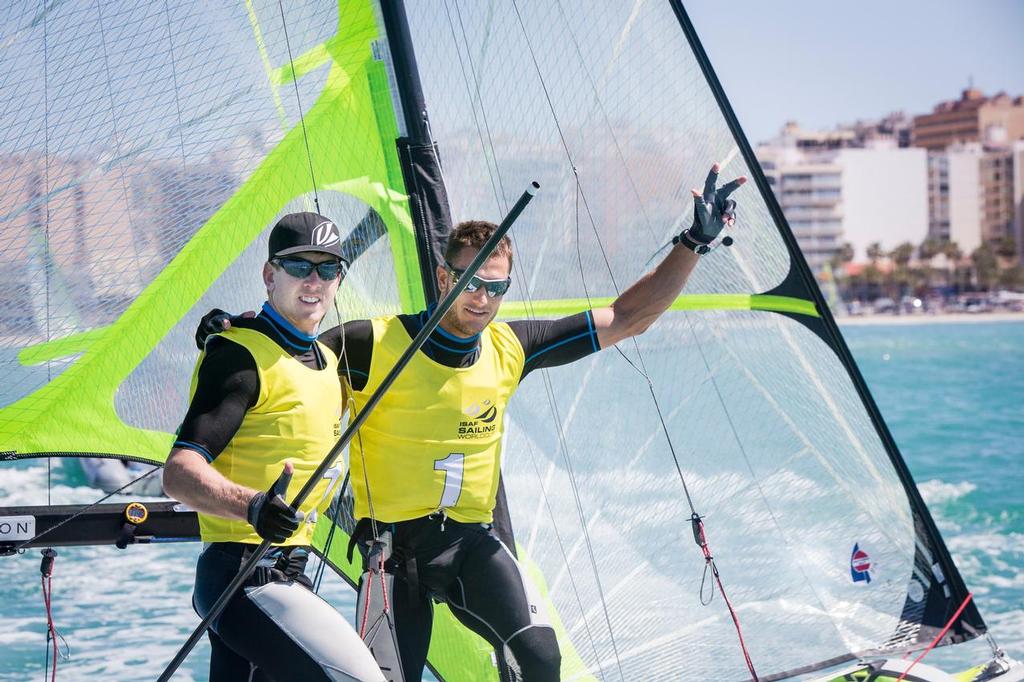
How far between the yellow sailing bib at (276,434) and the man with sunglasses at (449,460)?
0.73 feet

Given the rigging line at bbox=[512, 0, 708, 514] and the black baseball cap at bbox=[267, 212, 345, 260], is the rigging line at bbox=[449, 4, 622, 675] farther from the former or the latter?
the black baseball cap at bbox=[267, 212, 345, 260]

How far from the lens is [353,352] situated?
7.97 feet

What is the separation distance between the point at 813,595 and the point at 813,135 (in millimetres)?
107715

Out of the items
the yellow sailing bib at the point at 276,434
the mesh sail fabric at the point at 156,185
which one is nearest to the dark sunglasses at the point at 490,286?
the yellow sailing bib at the point at 276,434

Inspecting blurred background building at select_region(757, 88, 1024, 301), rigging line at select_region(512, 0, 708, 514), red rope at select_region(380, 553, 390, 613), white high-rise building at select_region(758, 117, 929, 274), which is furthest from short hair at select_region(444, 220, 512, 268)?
white high-rise building at select_region(758, 117, 929, 274)

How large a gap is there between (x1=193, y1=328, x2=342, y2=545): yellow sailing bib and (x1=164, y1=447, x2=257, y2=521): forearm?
0.16 meters

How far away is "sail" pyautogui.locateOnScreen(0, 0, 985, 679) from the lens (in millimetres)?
3150

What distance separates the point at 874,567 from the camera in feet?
11.4

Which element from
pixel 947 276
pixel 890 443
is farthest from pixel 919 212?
pixel 890 443

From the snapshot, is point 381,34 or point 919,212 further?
point 919,212

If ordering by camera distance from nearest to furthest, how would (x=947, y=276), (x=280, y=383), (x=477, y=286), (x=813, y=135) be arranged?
1. (x=280, y=383)
2. (x=477, y=286)
3. (x=947, y=276)
4. (x=813, y=135)

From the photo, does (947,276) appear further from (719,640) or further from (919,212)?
(719,640)

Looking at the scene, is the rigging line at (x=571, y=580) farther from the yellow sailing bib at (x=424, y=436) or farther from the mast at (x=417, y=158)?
the yellow sailing bib at (x=424, y=436)

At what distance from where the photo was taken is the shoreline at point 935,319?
2756 inches
